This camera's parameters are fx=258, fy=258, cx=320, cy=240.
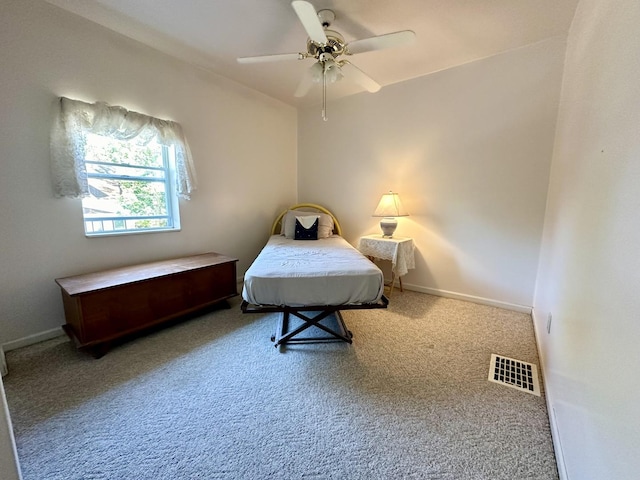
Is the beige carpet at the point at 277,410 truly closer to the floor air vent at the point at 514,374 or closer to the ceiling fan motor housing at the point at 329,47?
the floor air vent at the point at 514,374

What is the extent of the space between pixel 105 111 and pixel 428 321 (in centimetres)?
365

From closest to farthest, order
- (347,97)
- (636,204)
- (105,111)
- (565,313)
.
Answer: (636,204), (565,313), (105,111), (347,97)

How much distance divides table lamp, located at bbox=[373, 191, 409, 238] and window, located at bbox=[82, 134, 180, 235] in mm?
2488

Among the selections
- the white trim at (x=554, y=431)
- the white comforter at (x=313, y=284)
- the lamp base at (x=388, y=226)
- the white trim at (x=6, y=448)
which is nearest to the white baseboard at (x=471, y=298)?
the lamp base at (x=388, y=226)

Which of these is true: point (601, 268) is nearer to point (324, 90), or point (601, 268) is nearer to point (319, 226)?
point (319, 226)

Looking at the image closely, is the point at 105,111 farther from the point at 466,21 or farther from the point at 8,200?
the point at 466,21

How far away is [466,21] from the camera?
217cm

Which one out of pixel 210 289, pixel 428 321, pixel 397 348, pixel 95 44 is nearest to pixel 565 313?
pixel 397 348

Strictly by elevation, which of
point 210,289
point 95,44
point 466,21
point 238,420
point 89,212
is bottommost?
point 238,420

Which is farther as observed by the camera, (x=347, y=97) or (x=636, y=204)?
(x=347, y=97)

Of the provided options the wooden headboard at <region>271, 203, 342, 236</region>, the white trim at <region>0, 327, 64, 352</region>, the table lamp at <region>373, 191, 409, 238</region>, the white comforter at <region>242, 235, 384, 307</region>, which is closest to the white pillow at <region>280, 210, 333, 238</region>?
the wooden headboard at <region>271, 203, 342, 236</region>

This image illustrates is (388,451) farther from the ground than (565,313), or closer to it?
closer to it

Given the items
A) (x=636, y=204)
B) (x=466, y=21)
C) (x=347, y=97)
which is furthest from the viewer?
(x=347, y=97)

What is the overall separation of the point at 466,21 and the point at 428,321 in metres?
2.71
